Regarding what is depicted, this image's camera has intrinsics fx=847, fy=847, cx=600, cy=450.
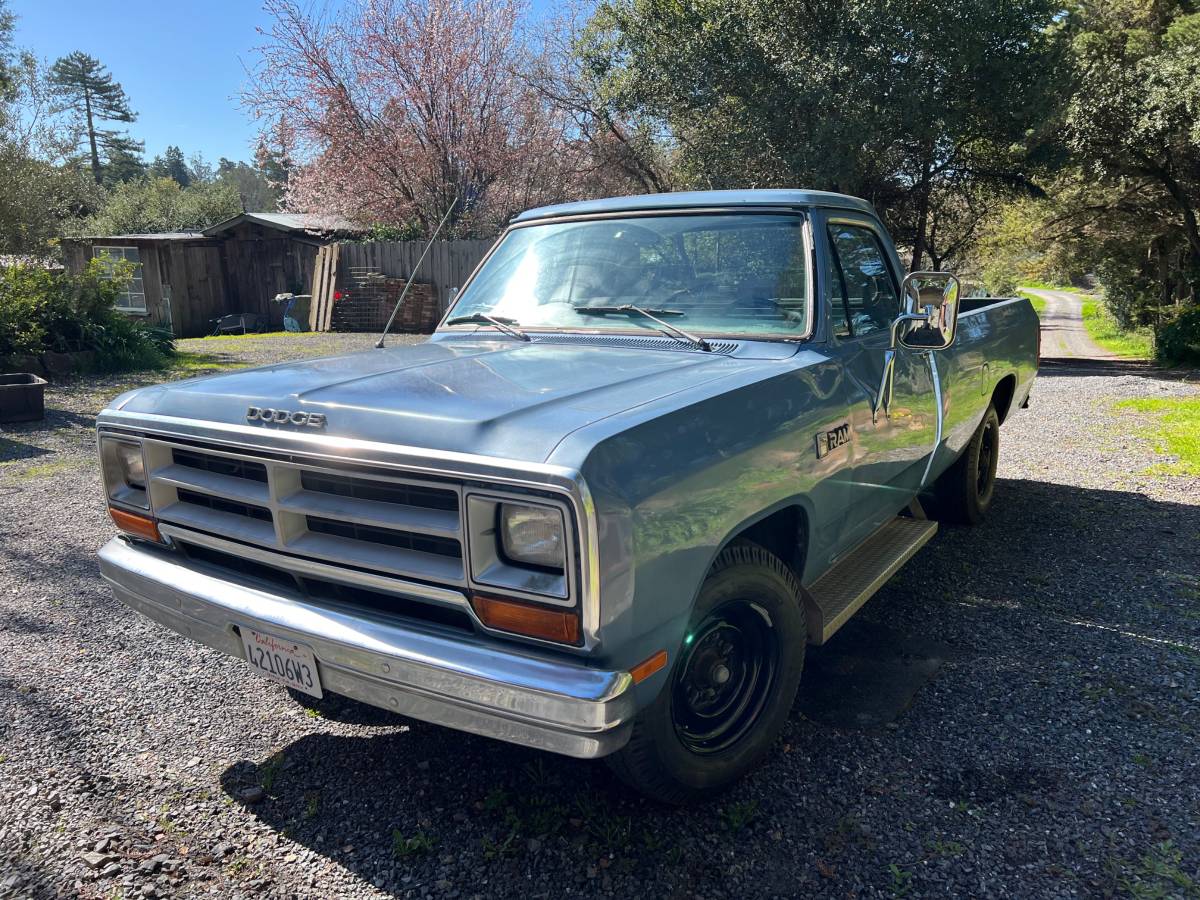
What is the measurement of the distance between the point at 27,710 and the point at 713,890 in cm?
275

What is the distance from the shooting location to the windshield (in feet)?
11.0

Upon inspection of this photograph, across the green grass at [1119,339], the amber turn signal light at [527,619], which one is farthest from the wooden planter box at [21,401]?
the green grass at [1119,339]

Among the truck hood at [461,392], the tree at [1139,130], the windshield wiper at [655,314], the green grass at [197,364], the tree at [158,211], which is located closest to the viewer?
the truck hood at [461,392]

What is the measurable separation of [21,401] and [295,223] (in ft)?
55.4

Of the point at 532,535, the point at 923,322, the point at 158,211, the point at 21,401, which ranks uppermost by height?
the point at 158,211

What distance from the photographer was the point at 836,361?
3211 mm

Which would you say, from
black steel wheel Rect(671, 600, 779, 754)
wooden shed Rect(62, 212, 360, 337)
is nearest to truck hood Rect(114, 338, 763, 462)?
black steel wheel Rect(671, 600, 779, 754)

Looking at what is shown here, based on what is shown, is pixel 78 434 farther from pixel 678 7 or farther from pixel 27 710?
pixel 678 7

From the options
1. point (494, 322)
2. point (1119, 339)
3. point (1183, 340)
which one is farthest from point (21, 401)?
point (1119, 339)

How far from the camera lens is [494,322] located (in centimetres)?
374

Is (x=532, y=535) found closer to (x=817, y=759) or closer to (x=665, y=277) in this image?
(x=817, y=759)

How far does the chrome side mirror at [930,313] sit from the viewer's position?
3.36m

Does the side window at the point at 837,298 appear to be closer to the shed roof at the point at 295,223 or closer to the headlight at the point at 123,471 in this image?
the headlight at the point at 123,471

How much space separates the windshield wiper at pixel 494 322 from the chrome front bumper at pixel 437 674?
1.56 metres
